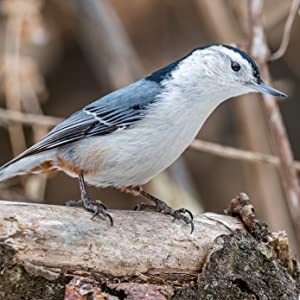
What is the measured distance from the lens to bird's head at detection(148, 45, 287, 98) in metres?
2.50

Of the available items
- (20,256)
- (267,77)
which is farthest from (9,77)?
(20,256)

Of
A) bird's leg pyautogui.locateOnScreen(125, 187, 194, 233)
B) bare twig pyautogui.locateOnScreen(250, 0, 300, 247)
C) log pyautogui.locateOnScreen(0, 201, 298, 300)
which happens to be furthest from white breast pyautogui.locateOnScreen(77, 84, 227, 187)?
bare twig pyautogui.locateOnScreen(250, 0, 300, 247)

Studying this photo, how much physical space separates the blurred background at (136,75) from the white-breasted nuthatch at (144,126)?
1.85 ft

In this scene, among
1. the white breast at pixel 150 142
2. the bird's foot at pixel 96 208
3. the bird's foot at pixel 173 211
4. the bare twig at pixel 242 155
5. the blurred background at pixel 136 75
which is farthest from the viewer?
the blurred background at pixel 136 75

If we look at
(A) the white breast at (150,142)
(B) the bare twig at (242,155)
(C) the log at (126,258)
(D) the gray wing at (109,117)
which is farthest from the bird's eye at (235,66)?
(C) the log at (126,258)

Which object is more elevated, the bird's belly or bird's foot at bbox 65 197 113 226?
the bird's belly

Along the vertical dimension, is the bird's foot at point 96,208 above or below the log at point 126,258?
above

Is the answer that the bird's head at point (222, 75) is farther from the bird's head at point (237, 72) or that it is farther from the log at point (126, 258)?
the log at point (126, 258)

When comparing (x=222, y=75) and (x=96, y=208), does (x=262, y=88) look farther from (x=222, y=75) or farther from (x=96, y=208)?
(x=96, y=208)

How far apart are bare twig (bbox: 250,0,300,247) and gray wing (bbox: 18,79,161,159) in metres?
0.55

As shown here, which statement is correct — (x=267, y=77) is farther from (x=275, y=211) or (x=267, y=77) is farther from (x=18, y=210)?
(x=18, y=210)

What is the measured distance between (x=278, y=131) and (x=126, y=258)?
3.45ft

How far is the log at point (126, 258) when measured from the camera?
186 cm

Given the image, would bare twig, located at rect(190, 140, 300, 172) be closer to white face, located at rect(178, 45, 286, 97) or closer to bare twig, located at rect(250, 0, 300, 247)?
bare twig, located at rect(250, 0, 300, 247)
